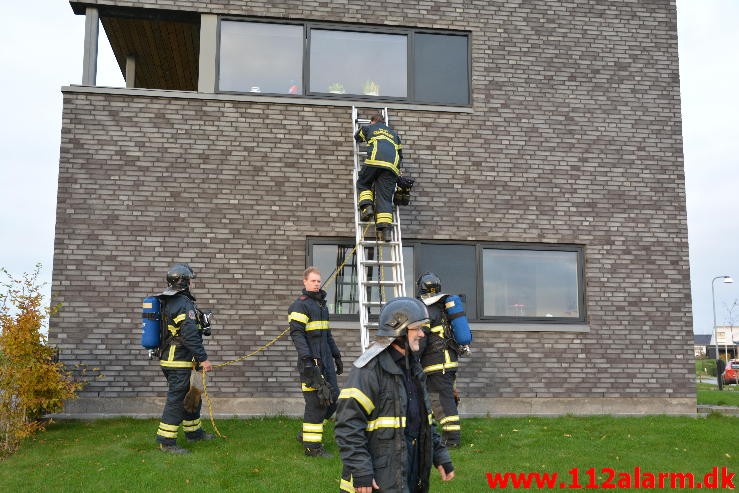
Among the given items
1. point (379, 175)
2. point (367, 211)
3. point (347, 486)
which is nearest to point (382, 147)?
point (379, 175)

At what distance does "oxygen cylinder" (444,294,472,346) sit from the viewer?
7.92 meters

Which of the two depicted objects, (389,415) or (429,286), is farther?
(429,286)

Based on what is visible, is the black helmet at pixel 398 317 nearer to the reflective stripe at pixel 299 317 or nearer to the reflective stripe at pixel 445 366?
the reflective stripe at pixel 299 317

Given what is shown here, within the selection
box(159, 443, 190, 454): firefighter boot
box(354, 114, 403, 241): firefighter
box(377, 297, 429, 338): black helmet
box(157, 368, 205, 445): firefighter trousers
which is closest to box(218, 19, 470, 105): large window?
box(354, 114, 403, 241): firefighter

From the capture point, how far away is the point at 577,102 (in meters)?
11.1

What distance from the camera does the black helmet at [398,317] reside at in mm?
4039

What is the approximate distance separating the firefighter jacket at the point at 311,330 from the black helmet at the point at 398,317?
324 centimetres

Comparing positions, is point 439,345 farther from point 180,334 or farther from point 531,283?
point 531,283

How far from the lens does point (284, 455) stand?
7.30 meters

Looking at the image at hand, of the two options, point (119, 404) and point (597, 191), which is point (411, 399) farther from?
point (597, 191)

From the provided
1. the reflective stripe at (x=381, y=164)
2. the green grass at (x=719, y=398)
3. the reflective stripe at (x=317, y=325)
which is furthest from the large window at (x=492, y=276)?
the green grass at (x=719, y=398)

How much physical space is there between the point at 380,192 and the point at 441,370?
9.05 feet

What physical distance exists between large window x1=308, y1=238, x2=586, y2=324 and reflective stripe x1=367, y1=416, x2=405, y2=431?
6.11m

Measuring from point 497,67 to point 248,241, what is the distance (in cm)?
474
